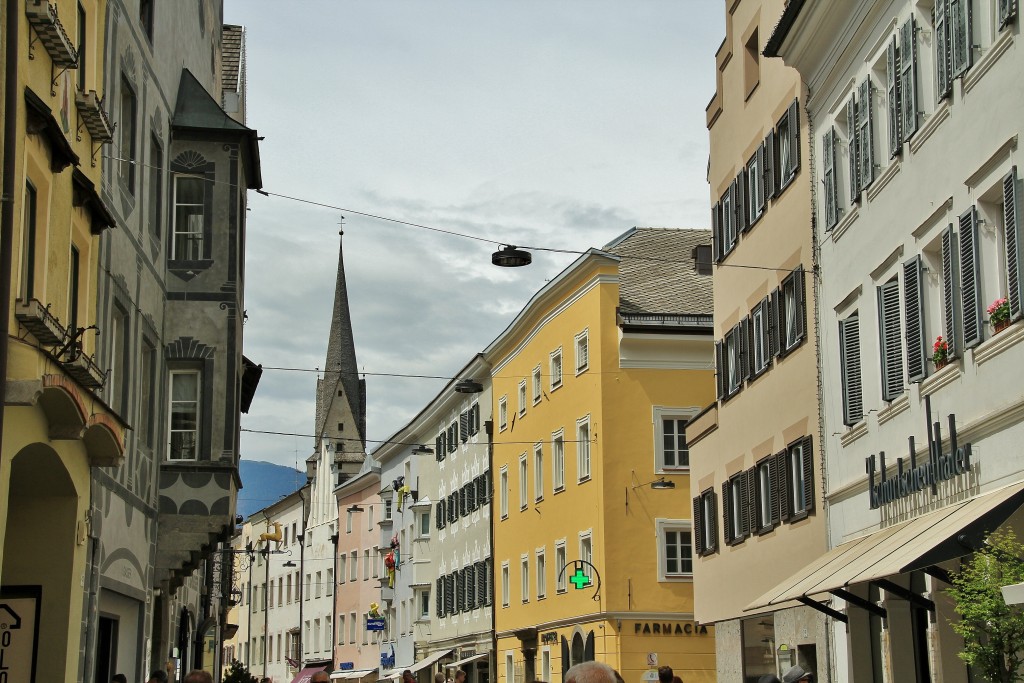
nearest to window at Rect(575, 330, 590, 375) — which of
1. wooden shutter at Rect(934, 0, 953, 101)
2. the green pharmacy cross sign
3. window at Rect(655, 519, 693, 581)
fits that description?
window at Rect(655, 519, 693, 581)

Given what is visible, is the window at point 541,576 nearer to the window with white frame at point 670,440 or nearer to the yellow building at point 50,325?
the window with white frame at point 670,440

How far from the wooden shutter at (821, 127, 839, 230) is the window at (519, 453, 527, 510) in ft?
96.9

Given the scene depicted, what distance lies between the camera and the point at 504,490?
54.8 m

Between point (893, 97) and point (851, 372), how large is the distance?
4.24 meters

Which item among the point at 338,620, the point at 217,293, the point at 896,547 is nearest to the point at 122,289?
the point at 217,293

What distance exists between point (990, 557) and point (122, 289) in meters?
11.6

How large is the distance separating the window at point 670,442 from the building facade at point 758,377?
28.6ft

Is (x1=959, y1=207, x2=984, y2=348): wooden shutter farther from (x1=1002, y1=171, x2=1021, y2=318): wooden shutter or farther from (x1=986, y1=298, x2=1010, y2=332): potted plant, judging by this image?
(x1=1002, y1=171, x2=1021, y2=318): wooden shutter

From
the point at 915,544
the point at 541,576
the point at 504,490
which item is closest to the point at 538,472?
the point at 541,576

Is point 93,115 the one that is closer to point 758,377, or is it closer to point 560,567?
point 758,377

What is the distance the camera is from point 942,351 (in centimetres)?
1691

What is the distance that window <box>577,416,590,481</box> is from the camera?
1714 inches

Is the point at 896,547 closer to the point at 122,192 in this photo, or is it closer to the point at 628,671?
the point at 122,192

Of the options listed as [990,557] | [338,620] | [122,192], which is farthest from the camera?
[338,620]
